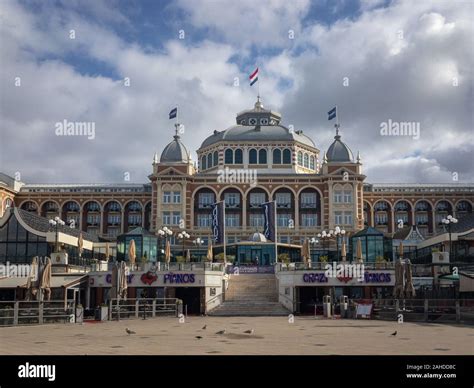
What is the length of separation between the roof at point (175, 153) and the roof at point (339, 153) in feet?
65.9

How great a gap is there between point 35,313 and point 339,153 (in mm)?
60223

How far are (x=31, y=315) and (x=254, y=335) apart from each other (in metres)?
13.9

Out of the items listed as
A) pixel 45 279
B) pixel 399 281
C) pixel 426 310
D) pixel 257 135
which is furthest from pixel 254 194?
pixel 426 310

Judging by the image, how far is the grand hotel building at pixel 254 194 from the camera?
8412cm

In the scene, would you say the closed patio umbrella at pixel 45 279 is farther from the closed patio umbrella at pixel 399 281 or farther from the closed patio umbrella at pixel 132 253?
the closed patio umbrella at pixel 399 281

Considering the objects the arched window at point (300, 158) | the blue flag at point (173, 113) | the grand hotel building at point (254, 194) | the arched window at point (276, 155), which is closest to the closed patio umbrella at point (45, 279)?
the grand hotel building at point (254, 194)

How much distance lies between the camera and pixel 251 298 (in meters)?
49.8

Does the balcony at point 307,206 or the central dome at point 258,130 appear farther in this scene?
the central dome at point 258,130

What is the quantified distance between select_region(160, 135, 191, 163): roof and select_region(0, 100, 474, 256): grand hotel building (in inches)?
6.2

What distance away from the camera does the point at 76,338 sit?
2311 centimetres

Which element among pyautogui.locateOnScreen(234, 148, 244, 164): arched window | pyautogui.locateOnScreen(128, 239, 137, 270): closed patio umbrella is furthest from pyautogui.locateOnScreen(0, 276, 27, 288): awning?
pyautogui.locateOnScreen(234, 148, 244, 164): arched window

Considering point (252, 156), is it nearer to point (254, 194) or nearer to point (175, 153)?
point (254, 194)
